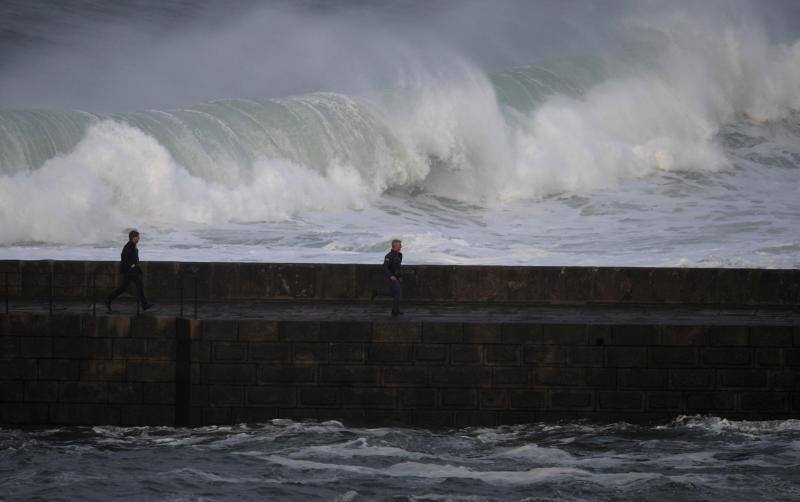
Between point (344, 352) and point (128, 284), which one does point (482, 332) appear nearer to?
point (344, 352)

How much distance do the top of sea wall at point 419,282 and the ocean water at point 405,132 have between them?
5550 millimetres

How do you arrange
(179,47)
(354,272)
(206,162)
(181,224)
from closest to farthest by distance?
(354,272)
(181,224)
(206,162)
(179,47)

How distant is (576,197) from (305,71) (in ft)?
29.3

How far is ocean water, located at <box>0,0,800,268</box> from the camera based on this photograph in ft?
82.1

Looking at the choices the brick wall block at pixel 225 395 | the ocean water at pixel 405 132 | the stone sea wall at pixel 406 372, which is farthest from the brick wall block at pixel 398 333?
the ocean water at pixel 405 132

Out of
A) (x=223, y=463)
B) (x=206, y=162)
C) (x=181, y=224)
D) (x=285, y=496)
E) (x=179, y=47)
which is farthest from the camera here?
(x=179, y=47)

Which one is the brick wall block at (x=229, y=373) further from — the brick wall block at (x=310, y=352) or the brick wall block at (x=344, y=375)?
the brick wall block at (x=344, y=375)

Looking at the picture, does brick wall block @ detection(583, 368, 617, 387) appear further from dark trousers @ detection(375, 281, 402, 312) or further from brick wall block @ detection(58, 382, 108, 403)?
brick wall block @ detection(58, 382, 108, 403)

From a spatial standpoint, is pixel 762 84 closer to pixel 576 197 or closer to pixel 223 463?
pixel 576 197

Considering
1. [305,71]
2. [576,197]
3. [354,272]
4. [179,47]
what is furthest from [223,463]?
[179,47]

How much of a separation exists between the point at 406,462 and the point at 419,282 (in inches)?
139

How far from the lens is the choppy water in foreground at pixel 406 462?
36.1ft

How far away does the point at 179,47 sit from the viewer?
3978 centimetres

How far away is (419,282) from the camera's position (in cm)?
1509
